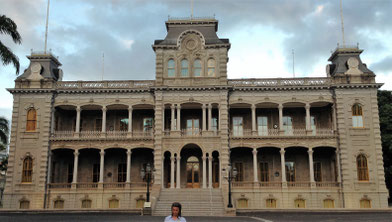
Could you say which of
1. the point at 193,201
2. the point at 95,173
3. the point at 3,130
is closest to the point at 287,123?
the point at 193,201

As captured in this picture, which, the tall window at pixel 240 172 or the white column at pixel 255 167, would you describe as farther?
the tall window at pixel 240 172

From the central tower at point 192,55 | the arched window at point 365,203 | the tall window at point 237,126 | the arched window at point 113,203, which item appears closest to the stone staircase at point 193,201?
the arched window at point 113,203

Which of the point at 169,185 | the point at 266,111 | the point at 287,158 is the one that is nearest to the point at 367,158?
the point at 287,158

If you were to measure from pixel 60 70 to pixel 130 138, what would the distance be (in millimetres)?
10332

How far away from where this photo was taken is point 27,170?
35.9 metres

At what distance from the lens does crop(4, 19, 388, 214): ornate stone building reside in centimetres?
3481

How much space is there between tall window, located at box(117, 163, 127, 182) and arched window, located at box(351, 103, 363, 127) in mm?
21700

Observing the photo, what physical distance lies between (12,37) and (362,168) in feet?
95.8

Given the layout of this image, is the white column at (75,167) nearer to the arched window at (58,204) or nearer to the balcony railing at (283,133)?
the arched window at (58,204)

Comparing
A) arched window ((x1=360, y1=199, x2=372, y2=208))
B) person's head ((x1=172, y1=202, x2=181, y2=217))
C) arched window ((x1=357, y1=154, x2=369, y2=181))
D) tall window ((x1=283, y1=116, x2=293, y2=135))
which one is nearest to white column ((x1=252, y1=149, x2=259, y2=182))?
tall window ((x1=283, y1=116, x2=293, y2=135))

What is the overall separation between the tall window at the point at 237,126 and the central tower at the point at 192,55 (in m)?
4.37

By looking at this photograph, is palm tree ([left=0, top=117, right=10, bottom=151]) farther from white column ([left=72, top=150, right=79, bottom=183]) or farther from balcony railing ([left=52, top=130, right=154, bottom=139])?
white column ([left=72, top=150, right=79, bottom=183])

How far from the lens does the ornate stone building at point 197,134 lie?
114ft

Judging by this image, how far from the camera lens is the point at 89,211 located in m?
29.2
